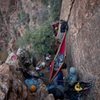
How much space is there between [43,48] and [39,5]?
16.0 ft

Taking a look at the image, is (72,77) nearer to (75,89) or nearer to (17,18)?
(75,89)

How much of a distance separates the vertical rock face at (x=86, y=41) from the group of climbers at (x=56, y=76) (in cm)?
35

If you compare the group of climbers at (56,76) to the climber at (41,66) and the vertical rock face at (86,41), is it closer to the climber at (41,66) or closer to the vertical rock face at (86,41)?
the climber at (41,66)

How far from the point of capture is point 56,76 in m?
9.56

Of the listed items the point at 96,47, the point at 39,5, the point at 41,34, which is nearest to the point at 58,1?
the point at 39,5

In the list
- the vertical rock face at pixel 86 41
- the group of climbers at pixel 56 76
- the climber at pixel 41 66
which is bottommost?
the climber at pixel 41 66

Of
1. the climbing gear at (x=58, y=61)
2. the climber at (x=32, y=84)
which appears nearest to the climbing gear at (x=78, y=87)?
the climber at (x=32, y=84)

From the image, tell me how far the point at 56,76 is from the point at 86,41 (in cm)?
196

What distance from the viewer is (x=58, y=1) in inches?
555

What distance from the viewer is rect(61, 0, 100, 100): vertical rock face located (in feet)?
25.5

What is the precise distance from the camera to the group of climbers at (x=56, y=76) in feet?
25.7

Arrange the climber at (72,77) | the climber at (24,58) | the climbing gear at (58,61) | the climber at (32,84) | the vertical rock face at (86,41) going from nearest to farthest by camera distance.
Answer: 1. the climber at (32,84)
2. the vertical rock face at (86,41)
3. the climber at (72,77)
4. the climbing gear at (58,61)
5. the climber at (24,58)

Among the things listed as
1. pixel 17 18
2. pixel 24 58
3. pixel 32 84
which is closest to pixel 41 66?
pixel 24 58

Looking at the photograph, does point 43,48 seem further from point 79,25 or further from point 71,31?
point 79,25
